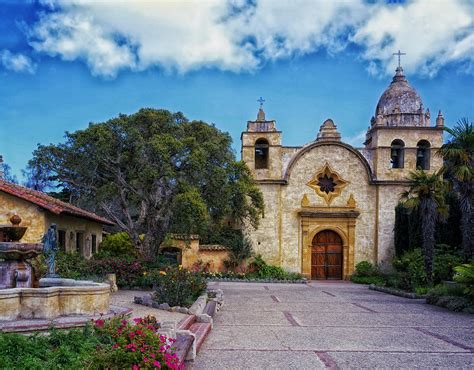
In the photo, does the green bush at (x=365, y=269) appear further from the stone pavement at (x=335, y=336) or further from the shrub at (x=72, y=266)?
the shrub at (x=72, y=266)

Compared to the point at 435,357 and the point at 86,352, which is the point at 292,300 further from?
the point at 86,352

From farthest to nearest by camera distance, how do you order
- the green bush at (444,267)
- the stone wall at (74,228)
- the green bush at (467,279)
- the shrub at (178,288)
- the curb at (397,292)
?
the green bush at (444,267), the curb at (397,292), the stone wall at (74,228), the green bush at (467,279), the shrub at (178,288)

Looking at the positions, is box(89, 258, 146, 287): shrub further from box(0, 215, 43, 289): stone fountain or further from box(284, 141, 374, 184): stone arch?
box(284, 141, 374, 184): stone arch

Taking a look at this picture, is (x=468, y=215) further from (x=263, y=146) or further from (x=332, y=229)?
(x=263, y=146)

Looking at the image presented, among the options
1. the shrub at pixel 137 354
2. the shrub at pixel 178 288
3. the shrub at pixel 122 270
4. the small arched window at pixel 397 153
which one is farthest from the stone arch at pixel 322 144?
the shrub at pixel 137 354

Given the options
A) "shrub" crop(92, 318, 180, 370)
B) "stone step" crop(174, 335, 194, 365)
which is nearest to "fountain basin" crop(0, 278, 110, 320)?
"stone step" crop(174, 335, 194, 365)

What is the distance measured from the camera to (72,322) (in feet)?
22.0

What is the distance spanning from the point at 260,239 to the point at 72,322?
18.5 meters

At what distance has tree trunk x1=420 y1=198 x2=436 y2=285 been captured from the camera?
17.2 meters

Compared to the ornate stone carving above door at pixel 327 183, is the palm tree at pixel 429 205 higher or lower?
lower

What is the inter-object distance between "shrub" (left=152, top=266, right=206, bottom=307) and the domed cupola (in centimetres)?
1706

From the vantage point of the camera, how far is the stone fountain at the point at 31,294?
6.90 meters

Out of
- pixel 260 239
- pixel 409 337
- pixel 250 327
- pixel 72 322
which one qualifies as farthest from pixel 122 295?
pixel 260 239

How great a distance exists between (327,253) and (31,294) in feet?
66.6
